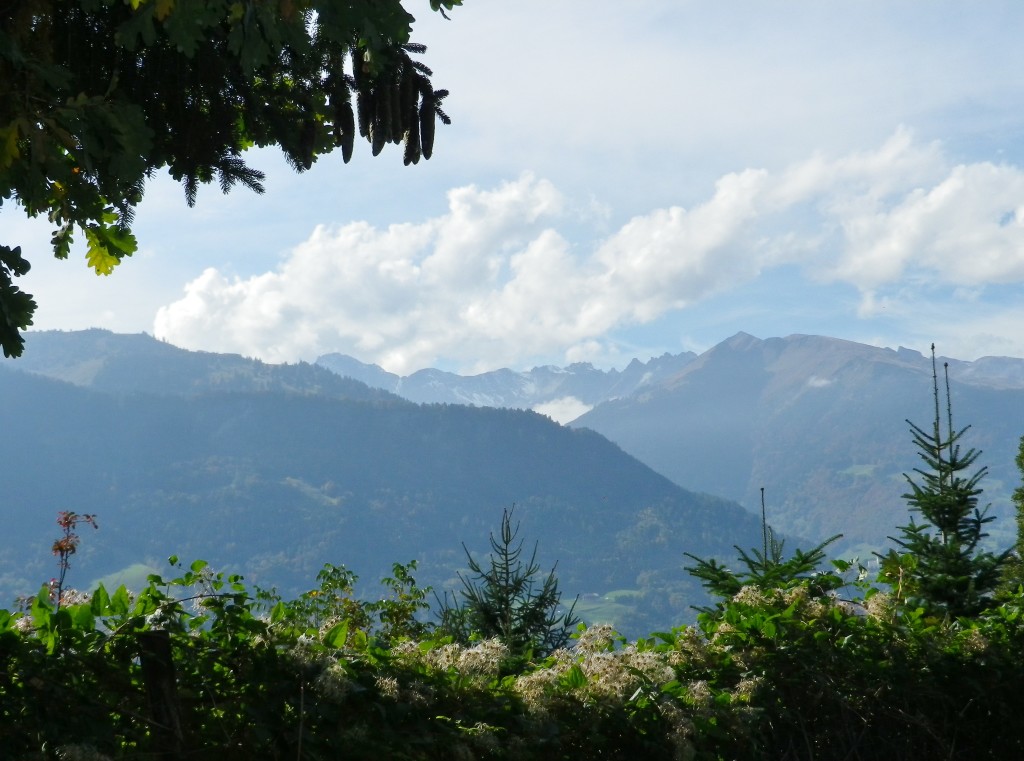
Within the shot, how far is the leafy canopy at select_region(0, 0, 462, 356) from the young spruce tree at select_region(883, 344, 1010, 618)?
4.88m

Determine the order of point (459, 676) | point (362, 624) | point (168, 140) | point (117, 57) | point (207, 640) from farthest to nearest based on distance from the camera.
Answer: point (362, 624)
point (168, 140)
point (117, 57)
point (459, 676)
point (207, 640)

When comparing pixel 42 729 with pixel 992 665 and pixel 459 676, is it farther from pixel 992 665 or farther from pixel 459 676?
pixel 992 665

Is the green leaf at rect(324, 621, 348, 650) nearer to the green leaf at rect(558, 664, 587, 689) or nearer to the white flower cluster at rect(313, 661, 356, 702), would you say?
the white flower cluster at rect(313, 661, 356, 702)

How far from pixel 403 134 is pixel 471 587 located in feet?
18.8

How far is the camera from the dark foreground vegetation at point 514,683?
3.25m

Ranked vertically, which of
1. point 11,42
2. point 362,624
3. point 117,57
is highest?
point 117,57

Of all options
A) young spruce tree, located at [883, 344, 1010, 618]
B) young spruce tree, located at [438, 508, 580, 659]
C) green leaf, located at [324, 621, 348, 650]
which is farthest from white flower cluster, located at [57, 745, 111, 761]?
young spruce tree, located at [438, 508, 580, 659]

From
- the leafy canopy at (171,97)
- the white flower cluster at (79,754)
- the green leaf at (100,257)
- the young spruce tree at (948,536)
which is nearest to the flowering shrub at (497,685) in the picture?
the white flower cluster at (79,754)

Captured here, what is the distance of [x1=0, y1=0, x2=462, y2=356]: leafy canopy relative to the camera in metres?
3.64

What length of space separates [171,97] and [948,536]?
898 centimetres

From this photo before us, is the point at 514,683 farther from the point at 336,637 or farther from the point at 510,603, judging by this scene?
the point at 510,603

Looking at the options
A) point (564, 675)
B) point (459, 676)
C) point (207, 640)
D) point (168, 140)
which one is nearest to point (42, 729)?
point (207, 640)

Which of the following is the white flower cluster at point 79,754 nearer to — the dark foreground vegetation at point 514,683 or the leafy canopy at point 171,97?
the dark foreground vegetation at point 514,683

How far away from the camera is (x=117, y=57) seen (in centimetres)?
459
